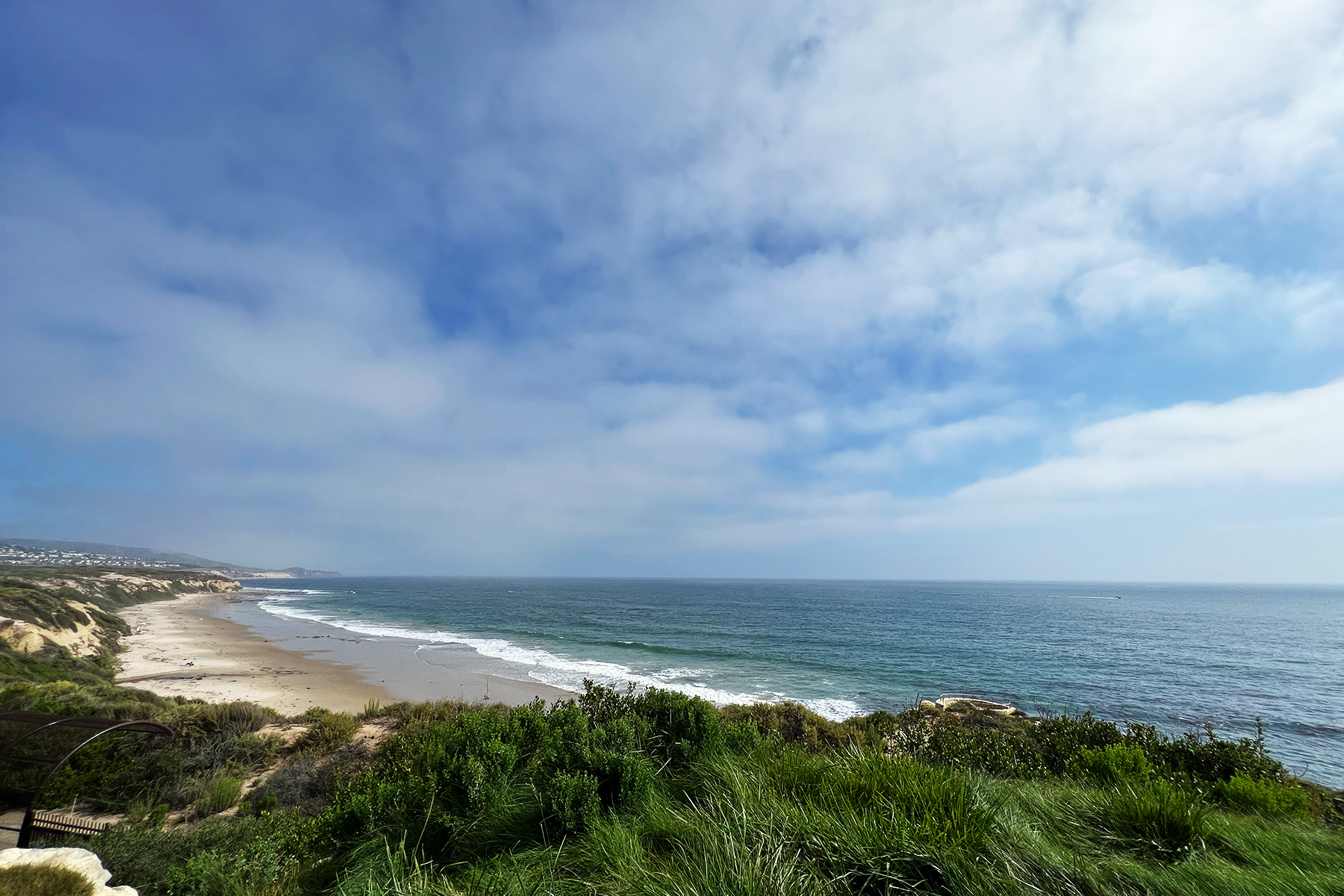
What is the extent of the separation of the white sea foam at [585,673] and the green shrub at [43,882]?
38.2ft

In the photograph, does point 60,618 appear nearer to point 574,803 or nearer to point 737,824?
point 574,803

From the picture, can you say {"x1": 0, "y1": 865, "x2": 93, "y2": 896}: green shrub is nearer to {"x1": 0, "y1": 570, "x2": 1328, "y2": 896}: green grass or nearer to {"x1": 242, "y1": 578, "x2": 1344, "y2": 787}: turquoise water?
{"x1": 0, "y1": 570, "x2": 1328, "y2": 896}: green grass

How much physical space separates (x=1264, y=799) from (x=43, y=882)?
11.9 meters

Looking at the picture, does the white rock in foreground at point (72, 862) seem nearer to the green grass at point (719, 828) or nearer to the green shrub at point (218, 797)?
the green grass at point (719, 828)

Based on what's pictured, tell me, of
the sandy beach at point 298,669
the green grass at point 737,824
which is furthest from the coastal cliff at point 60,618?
the green grass at point 737,824

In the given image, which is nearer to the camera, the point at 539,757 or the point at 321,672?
the point at 539,757

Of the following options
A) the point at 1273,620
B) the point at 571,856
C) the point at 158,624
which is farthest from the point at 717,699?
the point at 1273,620

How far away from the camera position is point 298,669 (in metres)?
30.1

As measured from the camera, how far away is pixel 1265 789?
6.02 meters

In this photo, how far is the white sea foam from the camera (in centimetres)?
2502

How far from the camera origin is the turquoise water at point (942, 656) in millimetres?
25969

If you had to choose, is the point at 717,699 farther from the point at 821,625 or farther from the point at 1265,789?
the point at 821,625

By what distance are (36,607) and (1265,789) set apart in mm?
52532

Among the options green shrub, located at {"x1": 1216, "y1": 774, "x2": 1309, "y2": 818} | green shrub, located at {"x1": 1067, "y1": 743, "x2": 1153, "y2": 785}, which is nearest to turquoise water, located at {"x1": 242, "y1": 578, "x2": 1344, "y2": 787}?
green shrub, located at {"x1": 1067, "y1": 743, "x2": 1153, "y2": 785}
